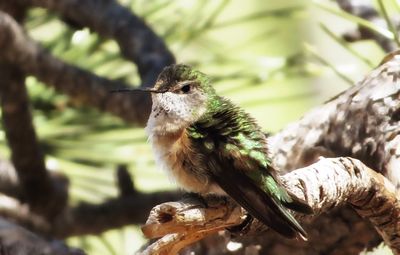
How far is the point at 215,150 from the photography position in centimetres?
103

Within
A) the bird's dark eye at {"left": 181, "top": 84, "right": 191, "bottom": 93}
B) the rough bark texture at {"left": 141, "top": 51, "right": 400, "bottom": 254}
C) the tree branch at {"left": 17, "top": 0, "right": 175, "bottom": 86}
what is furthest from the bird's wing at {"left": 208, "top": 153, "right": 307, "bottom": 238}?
the tree branch at {"left": 17, "top": 0, "right": 175, "bottom": 86}

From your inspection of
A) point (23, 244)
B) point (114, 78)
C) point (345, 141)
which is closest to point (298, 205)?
point (345, 141)

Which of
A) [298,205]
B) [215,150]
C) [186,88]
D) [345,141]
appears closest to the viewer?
[298,205]

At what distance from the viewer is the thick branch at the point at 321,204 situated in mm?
825

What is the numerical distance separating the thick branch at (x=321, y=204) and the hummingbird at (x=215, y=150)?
0.02 meters

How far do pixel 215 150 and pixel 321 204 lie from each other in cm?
15

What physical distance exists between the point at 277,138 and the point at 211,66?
457mm

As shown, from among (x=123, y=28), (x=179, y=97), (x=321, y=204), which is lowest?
(x=321, y=204)

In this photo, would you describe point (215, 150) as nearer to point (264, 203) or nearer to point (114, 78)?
point (264, 203)

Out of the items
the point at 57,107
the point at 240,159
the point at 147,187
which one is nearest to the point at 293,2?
the point at 147,187

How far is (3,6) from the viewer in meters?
1.46

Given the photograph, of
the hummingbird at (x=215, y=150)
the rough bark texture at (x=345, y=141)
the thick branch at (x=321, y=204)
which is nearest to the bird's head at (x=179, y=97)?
the hummingbird at (x=215, y=150)

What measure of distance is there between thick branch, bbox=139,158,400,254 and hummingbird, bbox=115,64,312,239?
0.8 inches

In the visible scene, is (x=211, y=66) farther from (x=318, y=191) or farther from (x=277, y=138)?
(x=318, y=191)
